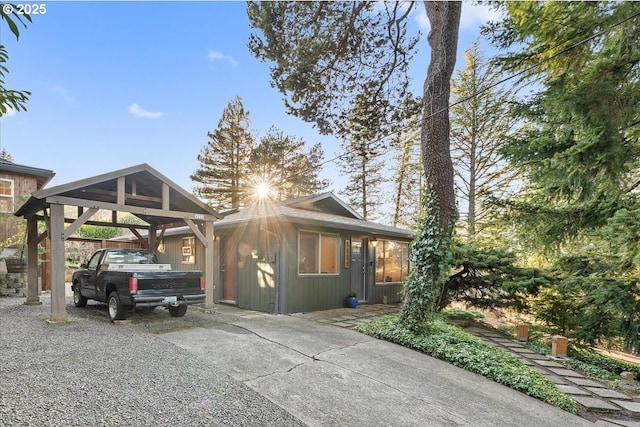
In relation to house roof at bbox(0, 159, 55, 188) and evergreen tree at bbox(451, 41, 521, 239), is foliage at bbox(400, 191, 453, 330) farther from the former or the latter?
house roof at bbox(0, 159, 55, 188)

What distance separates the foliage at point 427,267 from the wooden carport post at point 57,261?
6.49 m

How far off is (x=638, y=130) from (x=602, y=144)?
2.99ft

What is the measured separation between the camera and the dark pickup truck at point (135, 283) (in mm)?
6098

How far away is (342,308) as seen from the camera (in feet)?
31.2

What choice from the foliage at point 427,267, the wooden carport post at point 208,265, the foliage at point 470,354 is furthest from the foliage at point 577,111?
the wooden carport post at point 208,265

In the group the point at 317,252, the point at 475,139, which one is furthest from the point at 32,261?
the point at 475,139

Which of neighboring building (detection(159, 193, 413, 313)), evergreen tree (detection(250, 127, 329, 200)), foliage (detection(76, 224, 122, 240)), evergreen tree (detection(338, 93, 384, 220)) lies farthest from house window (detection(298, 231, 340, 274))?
foliage (detection(76, 224, 122, 240))

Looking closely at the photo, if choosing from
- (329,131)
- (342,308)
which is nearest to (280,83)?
(329,131)

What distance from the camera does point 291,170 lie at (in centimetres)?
2509

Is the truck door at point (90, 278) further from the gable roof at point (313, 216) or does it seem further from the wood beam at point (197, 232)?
the gable roof at point (313, 216)

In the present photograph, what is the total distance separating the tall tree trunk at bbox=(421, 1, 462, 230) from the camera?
659 centimetres

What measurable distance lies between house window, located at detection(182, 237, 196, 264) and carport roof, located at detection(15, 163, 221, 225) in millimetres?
2190

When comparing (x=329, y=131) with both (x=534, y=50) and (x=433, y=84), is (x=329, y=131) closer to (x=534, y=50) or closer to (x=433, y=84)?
(x=433, y=84)

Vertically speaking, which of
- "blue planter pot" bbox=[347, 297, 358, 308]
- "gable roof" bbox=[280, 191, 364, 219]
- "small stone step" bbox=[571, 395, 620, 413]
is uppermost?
"gable roof" bbox=[280, 191, 364, 219]
